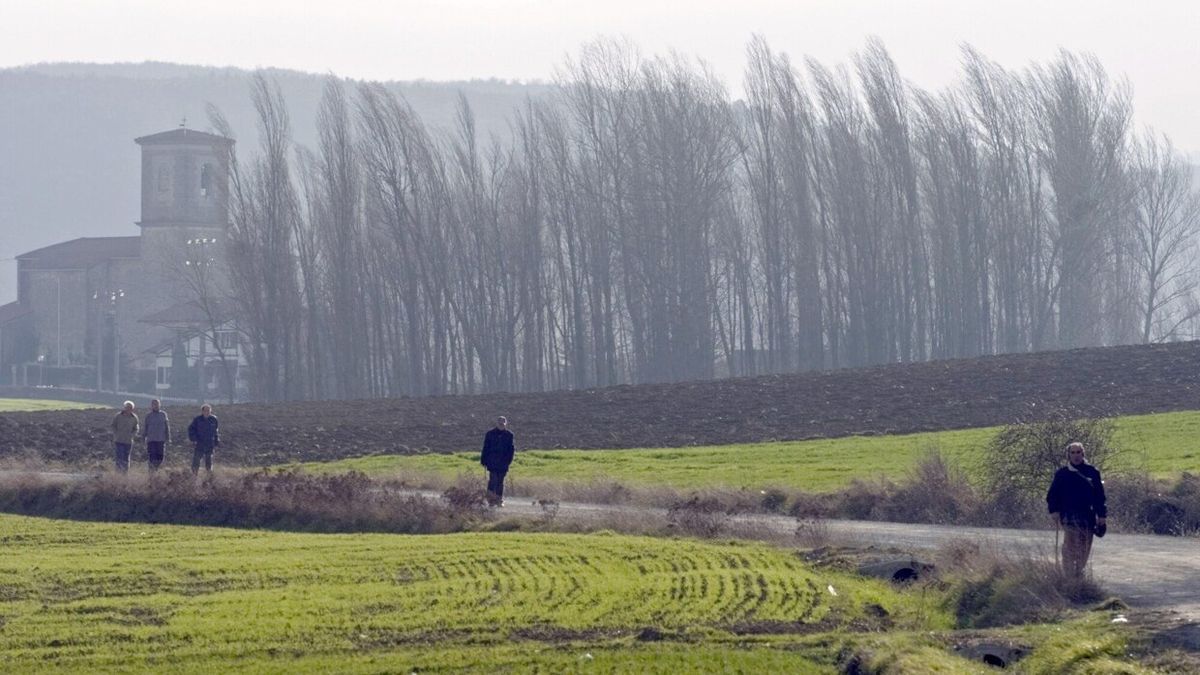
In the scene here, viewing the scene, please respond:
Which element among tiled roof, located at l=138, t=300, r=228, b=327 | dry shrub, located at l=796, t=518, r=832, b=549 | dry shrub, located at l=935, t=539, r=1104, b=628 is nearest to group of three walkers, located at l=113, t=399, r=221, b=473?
dry shrub, located at l=796, t=518, r=832, b=549

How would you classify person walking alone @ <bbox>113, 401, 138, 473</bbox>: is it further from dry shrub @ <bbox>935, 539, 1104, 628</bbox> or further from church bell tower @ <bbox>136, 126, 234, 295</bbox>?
church bell tower @ <bbox>136, 126, 234, 295</bbox>

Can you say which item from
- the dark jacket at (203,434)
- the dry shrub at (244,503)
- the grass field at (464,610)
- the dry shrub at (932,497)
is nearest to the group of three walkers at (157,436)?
the dark jacket at (203,434)

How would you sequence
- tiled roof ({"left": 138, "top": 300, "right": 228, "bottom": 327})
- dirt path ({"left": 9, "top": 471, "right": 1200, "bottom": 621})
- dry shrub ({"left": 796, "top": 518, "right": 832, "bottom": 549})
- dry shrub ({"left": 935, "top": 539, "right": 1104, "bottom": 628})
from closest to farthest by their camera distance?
1. dry shrub ({"left": 935, "top": 539, "right": 1104, "bottom": 628})
2. dirt path ({"left": 9, "top": 471, "right": 1200, "bottom": 621})
3. dry shrub ({"left": 796, "top": 518, "right": 832, "bottom": 549})
4. tiled roof ({"left": 138, "top": 300, "right": 228, "bottom": 327})

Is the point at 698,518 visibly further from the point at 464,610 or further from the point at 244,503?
the point at 244,503

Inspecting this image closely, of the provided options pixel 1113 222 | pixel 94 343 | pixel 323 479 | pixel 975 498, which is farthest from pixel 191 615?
pixel 94 343

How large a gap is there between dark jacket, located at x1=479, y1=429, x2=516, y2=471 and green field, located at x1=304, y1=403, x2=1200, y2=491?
3.77 metres

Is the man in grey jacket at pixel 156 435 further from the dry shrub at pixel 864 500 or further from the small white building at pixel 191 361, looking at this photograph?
the small white building at pixel 191 361

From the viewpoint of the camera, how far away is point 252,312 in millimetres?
78125

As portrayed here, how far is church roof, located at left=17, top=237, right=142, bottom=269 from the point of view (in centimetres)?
12234

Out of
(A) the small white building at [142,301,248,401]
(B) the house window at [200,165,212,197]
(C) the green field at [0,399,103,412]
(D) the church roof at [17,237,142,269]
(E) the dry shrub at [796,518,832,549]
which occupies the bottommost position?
(E) the dry shrub at [796,518,832,549]

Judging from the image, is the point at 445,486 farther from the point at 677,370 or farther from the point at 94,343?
the point at 94,343

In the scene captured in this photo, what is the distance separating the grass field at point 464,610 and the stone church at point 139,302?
3246 inches

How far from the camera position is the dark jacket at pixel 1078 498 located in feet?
62.2

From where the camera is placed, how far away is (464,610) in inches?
725
